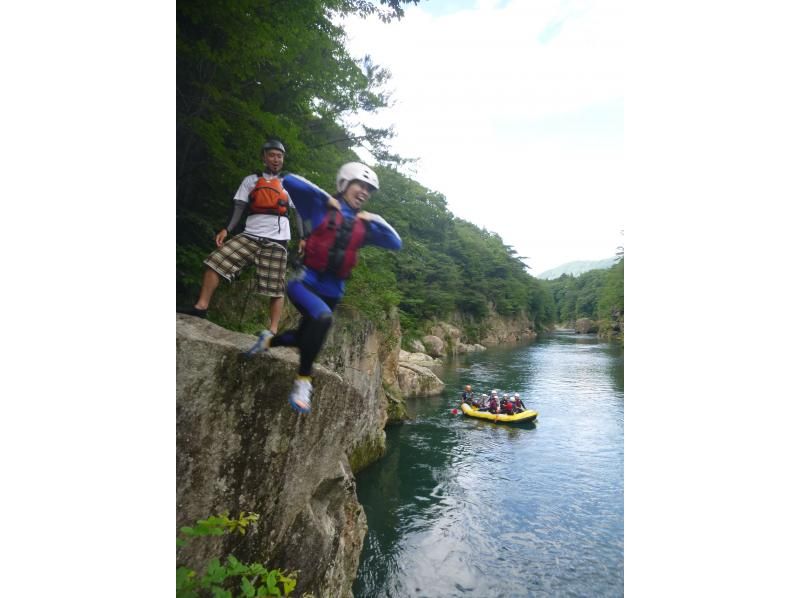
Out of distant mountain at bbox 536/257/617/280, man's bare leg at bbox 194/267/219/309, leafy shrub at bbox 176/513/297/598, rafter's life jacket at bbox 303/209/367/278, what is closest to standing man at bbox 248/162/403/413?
rafter's life jacket at bbox 303/209/367/278

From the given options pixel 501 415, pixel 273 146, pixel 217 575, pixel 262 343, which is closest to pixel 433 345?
pixel 501 415

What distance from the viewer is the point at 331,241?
2.62m

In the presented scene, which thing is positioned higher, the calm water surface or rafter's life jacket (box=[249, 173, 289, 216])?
rafter's life jacket (box=[249, 173, 289, 216])

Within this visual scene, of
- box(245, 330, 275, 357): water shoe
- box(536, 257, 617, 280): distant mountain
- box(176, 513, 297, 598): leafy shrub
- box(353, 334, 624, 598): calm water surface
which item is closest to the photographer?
box(176, 513, 297, 598): leafy shrub

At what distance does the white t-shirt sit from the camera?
2676 mm

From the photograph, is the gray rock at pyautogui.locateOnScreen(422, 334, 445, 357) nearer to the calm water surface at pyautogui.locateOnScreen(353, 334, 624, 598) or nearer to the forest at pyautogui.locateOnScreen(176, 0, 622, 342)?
the calm water surface at pyautogui.locateOnScreen(353, 334, 624, 598)

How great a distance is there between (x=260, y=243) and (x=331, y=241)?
1.59 ft

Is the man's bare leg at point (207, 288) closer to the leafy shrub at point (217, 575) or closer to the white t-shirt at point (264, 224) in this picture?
the white t-shirt at point (264, 224)

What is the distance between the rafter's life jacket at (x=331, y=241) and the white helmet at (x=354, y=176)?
206 mm

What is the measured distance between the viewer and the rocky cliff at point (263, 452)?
2.42m

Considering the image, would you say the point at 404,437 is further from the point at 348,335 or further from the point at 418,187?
the point at 418,187

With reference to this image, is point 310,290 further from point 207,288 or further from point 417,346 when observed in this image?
point 417,346
